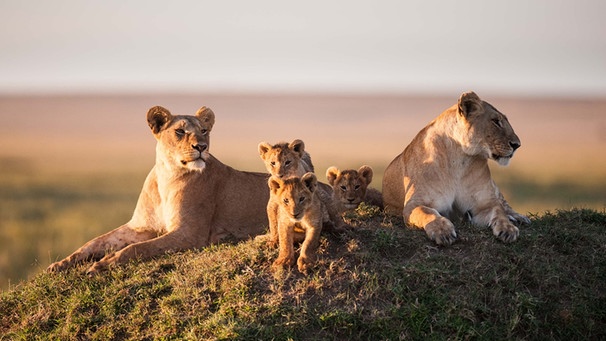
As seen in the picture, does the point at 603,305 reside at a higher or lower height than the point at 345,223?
lower

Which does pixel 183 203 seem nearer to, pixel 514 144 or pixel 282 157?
pixel 282 157

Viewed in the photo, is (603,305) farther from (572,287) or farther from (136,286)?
(136,286)

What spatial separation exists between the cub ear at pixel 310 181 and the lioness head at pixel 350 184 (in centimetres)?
237

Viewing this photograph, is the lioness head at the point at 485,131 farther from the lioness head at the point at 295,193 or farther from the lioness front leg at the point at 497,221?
the lioness head at the point at 295,193

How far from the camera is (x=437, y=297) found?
703 centimetres

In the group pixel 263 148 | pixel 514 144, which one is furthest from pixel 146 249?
pixel 514 144

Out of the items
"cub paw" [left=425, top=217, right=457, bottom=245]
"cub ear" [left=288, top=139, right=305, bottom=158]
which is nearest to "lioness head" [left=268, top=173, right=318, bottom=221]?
"cub paw" [left=425, top=217, right=457, bottom=245]

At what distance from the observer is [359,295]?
276 inches

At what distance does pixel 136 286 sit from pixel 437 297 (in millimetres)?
2941

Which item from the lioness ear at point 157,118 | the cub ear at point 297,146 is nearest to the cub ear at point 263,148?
the cub ear at point 297,146

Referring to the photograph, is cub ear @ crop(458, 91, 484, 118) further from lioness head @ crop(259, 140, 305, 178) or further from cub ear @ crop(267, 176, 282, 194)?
cub ear @ crop(267, 176, 282, 194)

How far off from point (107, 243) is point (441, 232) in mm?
4059

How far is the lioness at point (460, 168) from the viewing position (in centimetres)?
824

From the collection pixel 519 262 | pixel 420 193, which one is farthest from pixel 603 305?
pixel 420 193
